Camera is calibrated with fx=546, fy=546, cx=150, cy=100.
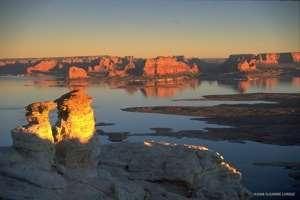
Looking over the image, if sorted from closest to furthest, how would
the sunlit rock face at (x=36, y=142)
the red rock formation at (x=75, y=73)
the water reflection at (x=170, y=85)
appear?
the sunlit rock face at (x=36, y=142)
the water reflection at (x=170, y=85)
the red rock formation at (x=75, y=73)

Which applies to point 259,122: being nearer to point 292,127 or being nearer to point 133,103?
point 292,127

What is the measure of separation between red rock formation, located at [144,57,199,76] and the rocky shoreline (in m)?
69.3

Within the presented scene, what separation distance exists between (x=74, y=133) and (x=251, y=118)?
49.2 m

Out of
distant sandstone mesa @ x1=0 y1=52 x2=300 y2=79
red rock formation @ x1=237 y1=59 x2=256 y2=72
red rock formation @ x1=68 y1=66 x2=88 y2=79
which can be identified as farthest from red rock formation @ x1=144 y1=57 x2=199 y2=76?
red rock formation @ x1=68 y1=66 x2=88 y2=79

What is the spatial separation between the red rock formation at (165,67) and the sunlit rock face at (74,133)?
141 meters

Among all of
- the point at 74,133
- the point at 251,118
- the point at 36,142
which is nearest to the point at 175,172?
the point at 74,133

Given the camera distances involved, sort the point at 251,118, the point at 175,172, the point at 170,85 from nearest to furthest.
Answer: the point at 175,172 → the point at 251,118 → the point at 170,85

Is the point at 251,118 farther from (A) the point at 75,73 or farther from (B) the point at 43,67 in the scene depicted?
(B) the point at 43,67

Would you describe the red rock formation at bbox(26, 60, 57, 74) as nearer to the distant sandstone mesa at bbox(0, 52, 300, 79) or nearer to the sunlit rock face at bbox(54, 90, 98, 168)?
the distant sandstone mesa at bbox(0, 52, 300, 79)

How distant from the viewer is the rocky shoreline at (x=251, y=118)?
49253 mm

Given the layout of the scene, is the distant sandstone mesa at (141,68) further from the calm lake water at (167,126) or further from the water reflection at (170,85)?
the calm lake water at (167,126)

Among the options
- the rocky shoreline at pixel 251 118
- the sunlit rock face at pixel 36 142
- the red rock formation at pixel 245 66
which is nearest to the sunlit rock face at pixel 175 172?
the sunlit rock face at pixel 36 142

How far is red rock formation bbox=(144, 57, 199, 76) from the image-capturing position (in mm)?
160500

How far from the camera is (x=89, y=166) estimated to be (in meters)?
15.8
